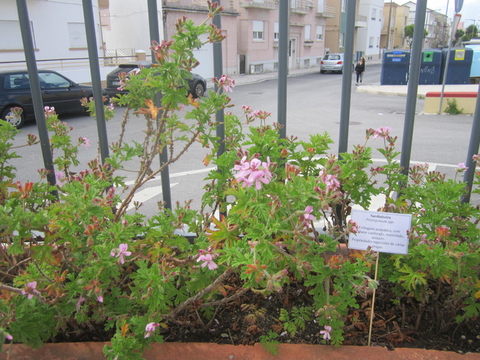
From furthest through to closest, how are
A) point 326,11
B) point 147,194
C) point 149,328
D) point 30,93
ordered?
point 326,11 → point 30,93 → point 147,194 → point 149,328

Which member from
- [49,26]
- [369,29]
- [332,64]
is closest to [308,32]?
[332,64]

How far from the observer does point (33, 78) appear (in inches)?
84.7

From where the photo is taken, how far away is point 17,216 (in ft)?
4.43

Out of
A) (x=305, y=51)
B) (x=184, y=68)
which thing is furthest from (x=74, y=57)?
(x=305, y=51)

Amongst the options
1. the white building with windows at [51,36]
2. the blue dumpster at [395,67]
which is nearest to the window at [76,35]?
the white building with windows at [51,36]

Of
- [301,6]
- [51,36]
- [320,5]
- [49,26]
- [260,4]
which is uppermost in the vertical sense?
[320,5]

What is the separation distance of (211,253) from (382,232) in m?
0.76

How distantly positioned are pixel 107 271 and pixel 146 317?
0.24m

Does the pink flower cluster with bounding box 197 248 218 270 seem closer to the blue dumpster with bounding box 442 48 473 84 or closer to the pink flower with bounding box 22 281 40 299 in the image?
the pink flower with bounding box 22 281 40 299

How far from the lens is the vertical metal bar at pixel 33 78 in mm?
2090

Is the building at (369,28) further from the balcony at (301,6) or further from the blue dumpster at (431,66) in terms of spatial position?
the blue dumpster at (431,66)

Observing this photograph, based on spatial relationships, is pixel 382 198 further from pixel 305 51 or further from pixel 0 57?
pixel 305 51

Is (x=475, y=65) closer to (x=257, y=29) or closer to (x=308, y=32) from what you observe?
(x=257, y=29)

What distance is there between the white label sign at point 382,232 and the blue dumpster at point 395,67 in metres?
21.9
